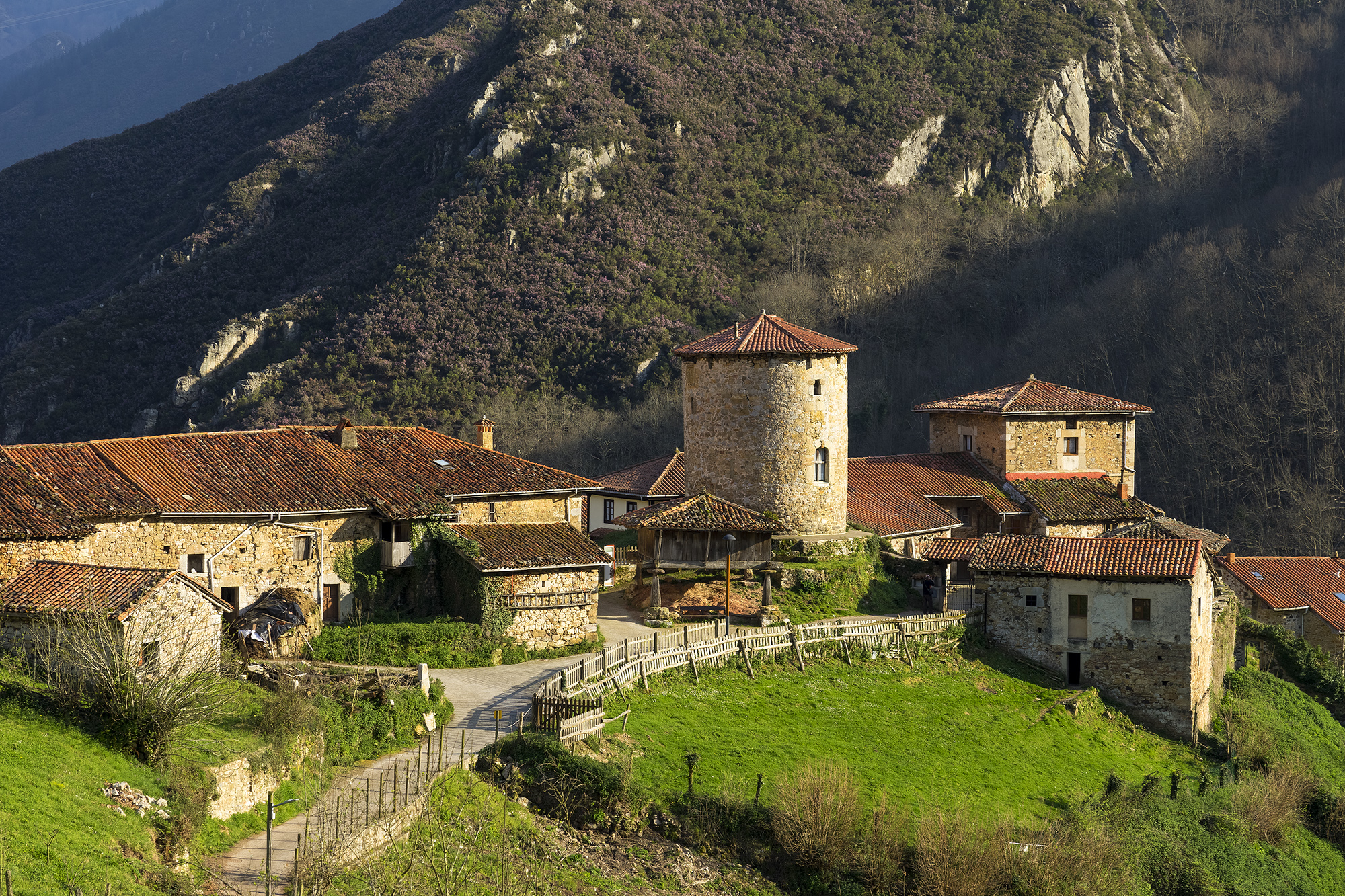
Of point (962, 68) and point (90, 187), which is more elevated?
point (962, 68)

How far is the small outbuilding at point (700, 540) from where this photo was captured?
119 feet

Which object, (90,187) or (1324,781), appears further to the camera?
(90,187)

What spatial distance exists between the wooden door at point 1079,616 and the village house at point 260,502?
13.8m

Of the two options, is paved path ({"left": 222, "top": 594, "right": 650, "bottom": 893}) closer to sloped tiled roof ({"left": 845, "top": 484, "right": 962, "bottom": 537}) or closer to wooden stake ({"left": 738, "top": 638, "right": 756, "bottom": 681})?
wooden stake ({"left": 738, "top": 638, "right": 756, "bottom": 681})

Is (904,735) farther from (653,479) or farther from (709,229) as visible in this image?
(709,229)

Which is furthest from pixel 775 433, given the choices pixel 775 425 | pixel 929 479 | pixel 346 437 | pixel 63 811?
pixel 63 811

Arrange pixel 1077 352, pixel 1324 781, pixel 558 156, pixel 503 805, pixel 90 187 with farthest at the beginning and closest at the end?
pixel 90 187 → pixel 558 156 → pixel 1077 352 → pixel 1324 781 → pixel 503 805

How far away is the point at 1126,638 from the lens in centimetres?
3556

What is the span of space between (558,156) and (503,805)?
76.1 metres

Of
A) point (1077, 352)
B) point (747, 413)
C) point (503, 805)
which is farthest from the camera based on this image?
point (1077, 352)

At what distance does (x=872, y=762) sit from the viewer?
27953 mm

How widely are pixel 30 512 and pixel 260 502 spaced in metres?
5.28

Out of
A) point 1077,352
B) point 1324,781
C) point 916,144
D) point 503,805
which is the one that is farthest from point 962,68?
point 503,805

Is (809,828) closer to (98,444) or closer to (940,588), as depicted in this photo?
(940,588)
